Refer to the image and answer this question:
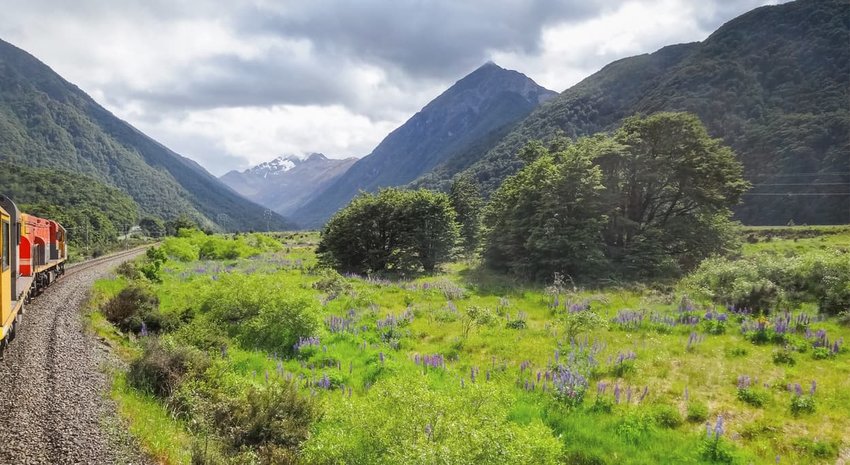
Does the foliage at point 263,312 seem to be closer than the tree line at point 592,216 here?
Yes

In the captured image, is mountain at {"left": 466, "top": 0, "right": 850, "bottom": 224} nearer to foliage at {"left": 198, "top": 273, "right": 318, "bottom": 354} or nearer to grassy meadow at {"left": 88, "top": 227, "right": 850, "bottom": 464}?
grassy meadow at {"left": 88, "top": 227, "right": 850, "bottom": 464}

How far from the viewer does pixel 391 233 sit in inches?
1490

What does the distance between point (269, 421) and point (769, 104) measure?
166241mm

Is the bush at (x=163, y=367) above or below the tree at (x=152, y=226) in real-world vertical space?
below

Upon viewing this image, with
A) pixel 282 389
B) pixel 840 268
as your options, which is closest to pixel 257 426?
pixel 282 389

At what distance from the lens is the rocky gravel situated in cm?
659

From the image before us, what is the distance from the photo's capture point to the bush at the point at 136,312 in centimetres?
1472

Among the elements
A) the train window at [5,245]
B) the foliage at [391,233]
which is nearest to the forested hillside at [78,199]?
the foliage at [391,233]

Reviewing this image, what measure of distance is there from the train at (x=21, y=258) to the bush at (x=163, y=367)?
3808 millimetres

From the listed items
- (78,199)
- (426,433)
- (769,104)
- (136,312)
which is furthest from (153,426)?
(769,104)

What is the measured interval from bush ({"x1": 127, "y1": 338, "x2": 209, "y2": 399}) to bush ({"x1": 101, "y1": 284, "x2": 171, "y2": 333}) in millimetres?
4778

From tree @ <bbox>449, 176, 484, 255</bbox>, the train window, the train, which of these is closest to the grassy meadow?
the train

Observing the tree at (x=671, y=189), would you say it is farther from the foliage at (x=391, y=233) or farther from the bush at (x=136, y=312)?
the bush at (x=136, y=312)

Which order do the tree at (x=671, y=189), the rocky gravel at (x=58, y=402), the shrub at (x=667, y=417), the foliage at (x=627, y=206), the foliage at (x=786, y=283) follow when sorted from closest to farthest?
the rocky gravel at (x=58, y=402), the shrub at (x=667, y=417), the foliage at (x=786, y=283), the foliage at (x=627, y=206), the tree at (x=671, y=189)
